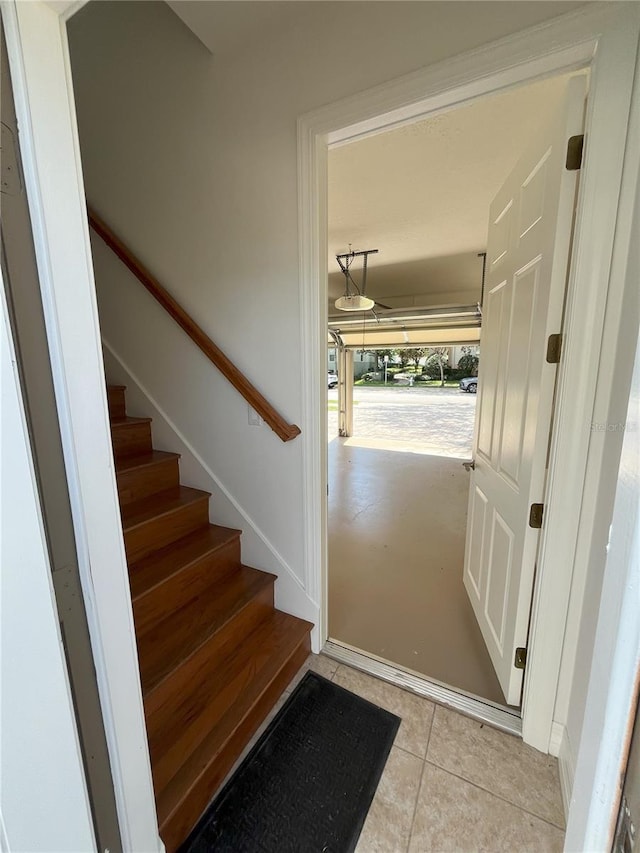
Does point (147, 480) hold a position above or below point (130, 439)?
below

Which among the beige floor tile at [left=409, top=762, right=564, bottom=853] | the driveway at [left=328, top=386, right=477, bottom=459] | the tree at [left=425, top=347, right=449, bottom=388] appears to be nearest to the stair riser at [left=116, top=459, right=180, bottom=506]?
the beige floor tile at [left=409, top=762, right=564, bottom=853]

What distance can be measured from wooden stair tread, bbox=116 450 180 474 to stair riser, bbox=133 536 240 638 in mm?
580

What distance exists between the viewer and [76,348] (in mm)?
632

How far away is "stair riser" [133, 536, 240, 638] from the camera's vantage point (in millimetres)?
1317

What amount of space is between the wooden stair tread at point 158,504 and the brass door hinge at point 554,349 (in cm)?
166

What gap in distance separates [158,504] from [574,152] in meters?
2.13

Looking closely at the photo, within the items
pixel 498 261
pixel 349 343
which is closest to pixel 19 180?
pixel 498 261

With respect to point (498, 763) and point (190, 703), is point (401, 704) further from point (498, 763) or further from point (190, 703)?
point (190, 703)

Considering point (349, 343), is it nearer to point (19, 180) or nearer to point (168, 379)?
point (168, 379)

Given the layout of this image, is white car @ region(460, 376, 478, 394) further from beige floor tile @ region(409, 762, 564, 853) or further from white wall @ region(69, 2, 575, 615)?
beige floor tile @ region(409, 762, 564, 853)

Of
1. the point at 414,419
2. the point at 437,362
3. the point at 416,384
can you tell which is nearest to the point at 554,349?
the point at 414,419

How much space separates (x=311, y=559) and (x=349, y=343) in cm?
668

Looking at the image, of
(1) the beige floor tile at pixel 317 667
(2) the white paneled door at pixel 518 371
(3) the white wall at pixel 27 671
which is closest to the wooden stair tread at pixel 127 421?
(3) the white wall at pixel 27 671

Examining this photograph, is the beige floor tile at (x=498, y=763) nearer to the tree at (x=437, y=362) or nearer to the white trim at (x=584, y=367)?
the white trim at (x=584, y=367)
